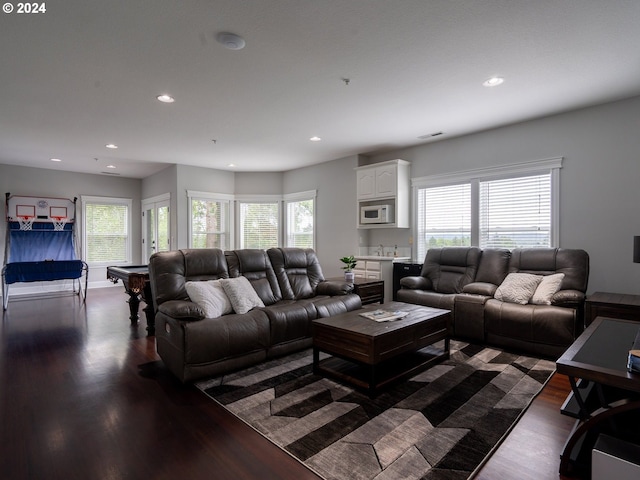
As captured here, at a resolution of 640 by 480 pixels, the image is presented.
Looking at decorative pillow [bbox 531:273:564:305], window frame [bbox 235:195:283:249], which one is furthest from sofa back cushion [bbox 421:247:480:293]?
Answer: window frame [bbox 235:195:283:249]

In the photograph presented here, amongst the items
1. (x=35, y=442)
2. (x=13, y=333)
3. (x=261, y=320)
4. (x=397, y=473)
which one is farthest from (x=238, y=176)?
(x=397, y=473)

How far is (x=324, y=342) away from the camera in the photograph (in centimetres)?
296

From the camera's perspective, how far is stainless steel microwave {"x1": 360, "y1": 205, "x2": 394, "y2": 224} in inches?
229

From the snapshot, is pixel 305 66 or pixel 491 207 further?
pixel 491 207

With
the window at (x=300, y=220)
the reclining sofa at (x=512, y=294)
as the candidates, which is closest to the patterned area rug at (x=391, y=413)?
the reclining sofa at (x=512, y=294)

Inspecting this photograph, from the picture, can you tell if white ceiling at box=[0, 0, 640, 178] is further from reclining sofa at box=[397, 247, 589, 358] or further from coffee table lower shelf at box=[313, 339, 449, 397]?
coffee table lower shelf at box=[313, 339, 449, 397]

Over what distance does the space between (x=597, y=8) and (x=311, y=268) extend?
142 inches

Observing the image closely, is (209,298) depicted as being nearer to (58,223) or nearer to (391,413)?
(391,413)

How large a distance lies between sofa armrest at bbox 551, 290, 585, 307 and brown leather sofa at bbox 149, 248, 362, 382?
207 cm

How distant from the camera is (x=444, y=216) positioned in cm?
554

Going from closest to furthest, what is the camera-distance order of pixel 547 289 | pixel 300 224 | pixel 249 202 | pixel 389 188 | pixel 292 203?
pixel 547 289 → pixel 389 188 → pixel 300 224 → pixel 292 203 → pixel 249 202

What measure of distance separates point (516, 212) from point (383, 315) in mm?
2894

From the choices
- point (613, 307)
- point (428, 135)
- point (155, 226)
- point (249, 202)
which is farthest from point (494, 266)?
point (155, 226)

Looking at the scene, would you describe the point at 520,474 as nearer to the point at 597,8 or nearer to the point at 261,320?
the point at 261,320
